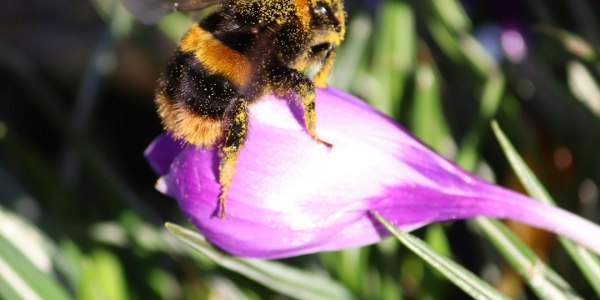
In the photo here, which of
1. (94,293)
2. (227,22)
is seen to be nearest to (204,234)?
(227,22)

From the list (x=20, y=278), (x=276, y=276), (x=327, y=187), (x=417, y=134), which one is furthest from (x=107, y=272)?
(x=327, y=187)

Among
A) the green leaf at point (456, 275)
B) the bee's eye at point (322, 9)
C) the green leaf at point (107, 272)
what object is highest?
the bee's eye at point (322, 9)

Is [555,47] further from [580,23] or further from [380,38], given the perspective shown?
[380,38]

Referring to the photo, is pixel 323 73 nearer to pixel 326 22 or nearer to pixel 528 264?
pixel 326 22

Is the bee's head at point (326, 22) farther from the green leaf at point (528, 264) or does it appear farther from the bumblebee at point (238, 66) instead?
the green leaf at point (528, 264)

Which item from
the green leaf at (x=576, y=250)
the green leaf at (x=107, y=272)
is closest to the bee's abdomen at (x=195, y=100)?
the green leaf at (x=576, y=250)

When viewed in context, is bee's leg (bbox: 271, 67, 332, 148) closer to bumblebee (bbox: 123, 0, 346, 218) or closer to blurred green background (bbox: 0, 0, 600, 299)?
bumblebee (bbox: 123, 0, 346, 218)

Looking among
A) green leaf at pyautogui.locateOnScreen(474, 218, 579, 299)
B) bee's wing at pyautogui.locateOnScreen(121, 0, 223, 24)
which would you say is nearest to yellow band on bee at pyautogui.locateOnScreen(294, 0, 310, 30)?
bee's wing at pyautogui.locateOnScreen(121, 0, 223, 24)
